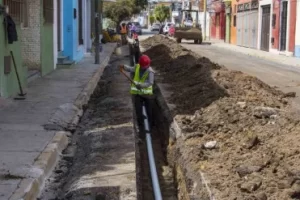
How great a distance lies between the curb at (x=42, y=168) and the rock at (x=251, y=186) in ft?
7.67

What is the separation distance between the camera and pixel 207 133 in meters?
10.3

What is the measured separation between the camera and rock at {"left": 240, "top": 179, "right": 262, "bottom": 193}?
6883 mm

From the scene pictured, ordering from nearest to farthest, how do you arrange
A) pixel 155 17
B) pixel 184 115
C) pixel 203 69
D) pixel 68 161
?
1. pixel 68 161
2. pixel 184 115
3. pixel 203 69
4. pixel 155 17

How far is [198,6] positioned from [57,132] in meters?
72.8

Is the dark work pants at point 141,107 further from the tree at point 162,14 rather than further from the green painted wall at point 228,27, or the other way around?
the tree at point 162,14

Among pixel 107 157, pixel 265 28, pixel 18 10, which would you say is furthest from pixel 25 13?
pixel 265 28

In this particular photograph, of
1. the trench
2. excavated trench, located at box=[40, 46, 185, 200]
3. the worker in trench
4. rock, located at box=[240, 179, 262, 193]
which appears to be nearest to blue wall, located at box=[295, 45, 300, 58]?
excavated trench, located at box=[40, 46, 185, 200]

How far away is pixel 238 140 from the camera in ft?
30.2

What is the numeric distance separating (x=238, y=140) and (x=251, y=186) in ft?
7.64

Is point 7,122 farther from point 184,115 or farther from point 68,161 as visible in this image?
point 184,115

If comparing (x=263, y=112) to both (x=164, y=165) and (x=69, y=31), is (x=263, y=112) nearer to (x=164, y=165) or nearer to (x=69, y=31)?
(x=164, y=165)

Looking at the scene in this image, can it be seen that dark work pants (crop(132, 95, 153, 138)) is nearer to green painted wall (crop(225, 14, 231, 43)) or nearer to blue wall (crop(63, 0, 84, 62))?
blue wall (crop(63, 0, 84, 62))

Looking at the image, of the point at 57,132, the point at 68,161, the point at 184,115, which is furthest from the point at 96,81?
the point at 68,161

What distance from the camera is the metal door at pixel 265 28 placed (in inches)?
1645
